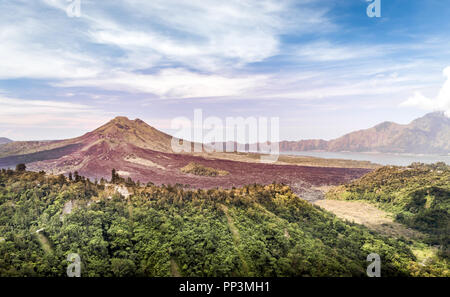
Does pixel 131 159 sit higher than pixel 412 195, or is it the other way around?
pixel 131 159

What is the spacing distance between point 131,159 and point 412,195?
17.6 meters

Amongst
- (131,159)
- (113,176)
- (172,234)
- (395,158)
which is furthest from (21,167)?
(395,158)

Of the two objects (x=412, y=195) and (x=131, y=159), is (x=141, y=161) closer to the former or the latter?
(x=131, y=159)

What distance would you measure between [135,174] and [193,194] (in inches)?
130

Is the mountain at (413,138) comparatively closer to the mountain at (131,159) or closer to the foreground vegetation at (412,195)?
the foreground vegetation at (412,195)

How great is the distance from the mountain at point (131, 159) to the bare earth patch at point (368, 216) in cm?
174

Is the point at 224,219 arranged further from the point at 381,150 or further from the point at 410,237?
the point at 381,150

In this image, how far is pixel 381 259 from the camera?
30.0 feet

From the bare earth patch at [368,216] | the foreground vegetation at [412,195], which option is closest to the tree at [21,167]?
the bare earth patch at [368,216]

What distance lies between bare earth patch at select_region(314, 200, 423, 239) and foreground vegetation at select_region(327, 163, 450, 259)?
442 mm

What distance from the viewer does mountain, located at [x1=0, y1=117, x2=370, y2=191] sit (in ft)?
37.1

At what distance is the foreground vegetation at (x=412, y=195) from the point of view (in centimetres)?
1187

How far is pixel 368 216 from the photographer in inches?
500
